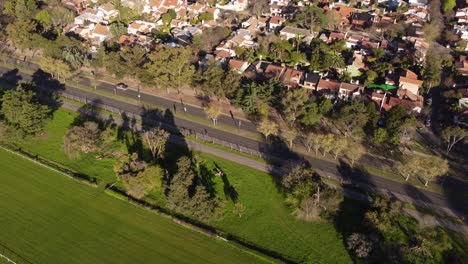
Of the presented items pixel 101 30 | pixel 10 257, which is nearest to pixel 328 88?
pixel 10 257

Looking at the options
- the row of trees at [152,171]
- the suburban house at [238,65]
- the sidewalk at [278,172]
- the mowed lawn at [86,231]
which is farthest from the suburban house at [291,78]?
the mowed lawn at [86,231]

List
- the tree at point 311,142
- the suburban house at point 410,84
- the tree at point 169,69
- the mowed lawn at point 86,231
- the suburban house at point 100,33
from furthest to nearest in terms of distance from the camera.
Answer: the suburban house at point 100,33, the suburban house at point 410,84, the tree at point 169,69, the tree at point 311,142, the mowed lawn at point 86,231

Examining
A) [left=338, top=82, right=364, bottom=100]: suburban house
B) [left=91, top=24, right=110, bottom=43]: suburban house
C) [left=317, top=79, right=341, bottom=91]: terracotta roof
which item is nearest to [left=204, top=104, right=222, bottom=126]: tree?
[left=317, top=79, right=341, bottom=91]: terracotta roof

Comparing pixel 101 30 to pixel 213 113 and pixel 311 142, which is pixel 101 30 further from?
pixel 311 142

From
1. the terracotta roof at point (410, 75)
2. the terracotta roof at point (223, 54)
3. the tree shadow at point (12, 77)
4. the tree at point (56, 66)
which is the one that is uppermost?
the tree at point (56, 66)

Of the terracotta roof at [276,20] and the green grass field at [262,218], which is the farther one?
the terracotta roof at [276,20]

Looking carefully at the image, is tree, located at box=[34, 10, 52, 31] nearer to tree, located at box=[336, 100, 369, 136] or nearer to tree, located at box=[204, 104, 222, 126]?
tree, located at box=[204, 104, 222, 126]

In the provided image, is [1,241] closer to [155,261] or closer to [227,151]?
[155,261]

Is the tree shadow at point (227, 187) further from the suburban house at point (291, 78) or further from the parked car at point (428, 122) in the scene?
the parked car at point (428, 122)
